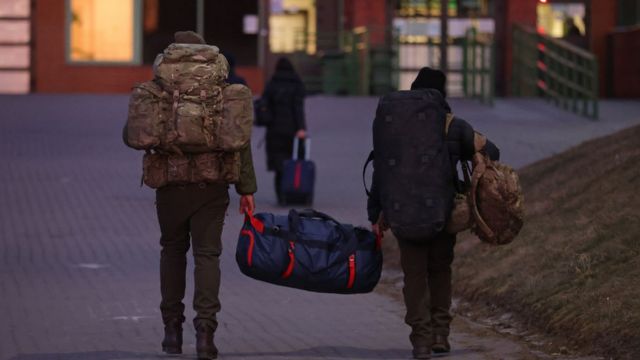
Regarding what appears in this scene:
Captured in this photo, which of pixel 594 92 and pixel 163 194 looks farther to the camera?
pixel 594 92

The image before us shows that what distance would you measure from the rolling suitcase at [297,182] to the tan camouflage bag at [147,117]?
9341 mm

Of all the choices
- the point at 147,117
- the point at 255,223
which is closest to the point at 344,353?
the point at 255,223

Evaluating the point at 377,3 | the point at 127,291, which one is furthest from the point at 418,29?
the point at 127,291

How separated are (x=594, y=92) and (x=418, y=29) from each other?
8.63 meters

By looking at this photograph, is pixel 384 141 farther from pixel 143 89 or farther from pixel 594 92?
pixel 594 92

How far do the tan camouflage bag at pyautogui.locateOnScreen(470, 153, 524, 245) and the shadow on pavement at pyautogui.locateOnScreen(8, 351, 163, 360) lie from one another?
1877 millimetres

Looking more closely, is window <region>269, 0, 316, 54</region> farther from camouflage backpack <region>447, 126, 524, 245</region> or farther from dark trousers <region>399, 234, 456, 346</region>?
camouflage backpack <region>447, 126, 524, 245</region>

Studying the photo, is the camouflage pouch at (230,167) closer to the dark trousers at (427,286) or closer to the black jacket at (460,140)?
the black jacket at (460,140)

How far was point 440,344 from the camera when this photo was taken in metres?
9.23

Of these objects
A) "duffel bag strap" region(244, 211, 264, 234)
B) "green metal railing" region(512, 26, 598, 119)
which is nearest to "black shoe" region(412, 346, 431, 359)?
"duffel bag strap" region(244, 211, 264, 234)

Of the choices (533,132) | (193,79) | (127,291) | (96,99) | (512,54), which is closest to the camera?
(193,79)

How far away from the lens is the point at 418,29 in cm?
3600

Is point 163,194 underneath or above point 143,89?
underneath

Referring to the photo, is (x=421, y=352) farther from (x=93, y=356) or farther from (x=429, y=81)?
(x=93, y=356)
